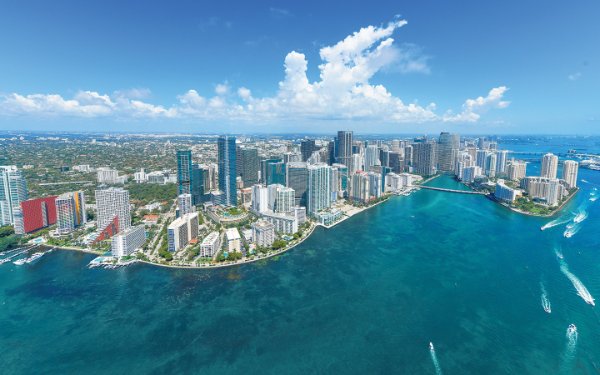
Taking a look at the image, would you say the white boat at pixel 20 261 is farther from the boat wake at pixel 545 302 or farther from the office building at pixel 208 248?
the boat wake at pixel 545 302

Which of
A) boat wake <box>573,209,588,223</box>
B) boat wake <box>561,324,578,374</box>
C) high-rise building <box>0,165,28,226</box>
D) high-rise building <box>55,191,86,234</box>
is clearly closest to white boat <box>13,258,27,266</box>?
high-rise building <box>55,191,86,234</box>

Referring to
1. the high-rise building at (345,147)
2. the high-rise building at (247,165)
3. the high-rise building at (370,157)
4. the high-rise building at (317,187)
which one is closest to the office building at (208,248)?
the high-rise building at (317,187)

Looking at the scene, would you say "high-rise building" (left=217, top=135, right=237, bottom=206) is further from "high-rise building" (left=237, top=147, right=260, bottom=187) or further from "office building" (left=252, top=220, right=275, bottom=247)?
"office building" (left=252, top=220, right=275, bottom=247)

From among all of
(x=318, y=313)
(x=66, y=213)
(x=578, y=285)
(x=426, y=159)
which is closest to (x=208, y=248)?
(x=318, y=313)

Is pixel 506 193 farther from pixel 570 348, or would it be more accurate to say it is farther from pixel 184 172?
pixel 184 172

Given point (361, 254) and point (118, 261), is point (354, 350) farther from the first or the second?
point (118, 261)

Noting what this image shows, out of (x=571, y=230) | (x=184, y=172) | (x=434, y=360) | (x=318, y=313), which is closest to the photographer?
(x=434, y=360)
